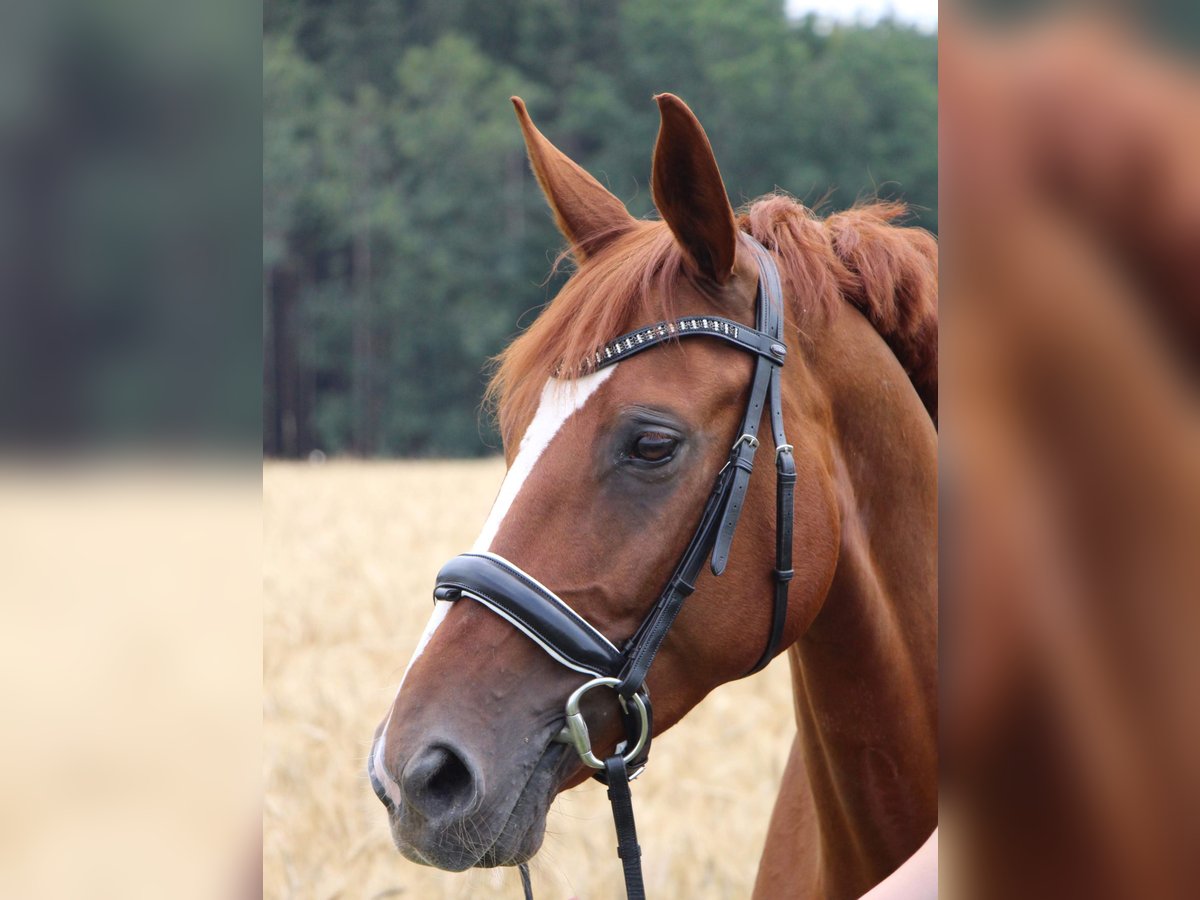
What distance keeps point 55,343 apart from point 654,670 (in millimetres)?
1746

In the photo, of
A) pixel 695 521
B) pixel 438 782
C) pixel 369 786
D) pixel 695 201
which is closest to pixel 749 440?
pixel 695 521

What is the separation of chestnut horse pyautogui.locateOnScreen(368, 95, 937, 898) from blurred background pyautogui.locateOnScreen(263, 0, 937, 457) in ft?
138

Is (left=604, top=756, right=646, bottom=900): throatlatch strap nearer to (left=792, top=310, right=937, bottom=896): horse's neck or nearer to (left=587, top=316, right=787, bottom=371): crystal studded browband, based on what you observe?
(left=792, top=310, right=937, bottom=896): horse's neck

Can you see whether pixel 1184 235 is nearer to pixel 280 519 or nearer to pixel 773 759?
pixel 773 759

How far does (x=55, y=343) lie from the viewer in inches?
24.5

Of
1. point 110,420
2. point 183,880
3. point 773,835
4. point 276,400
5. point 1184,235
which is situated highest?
point 1184,235

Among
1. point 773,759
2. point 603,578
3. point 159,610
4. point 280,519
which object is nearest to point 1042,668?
point 159,610

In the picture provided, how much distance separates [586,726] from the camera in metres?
2.17

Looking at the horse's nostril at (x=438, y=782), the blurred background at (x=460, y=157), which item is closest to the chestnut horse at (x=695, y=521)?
the horse's nostril at (x=438, y=782)

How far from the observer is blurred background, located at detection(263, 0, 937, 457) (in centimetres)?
4700

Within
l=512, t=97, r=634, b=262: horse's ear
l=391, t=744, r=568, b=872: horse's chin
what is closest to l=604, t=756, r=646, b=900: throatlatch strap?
l=391, t=744, r=568, b=872: horse's chin

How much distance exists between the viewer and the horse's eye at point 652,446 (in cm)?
218

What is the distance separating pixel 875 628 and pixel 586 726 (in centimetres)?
69

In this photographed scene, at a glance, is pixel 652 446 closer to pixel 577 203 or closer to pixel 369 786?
pixel 577 203
